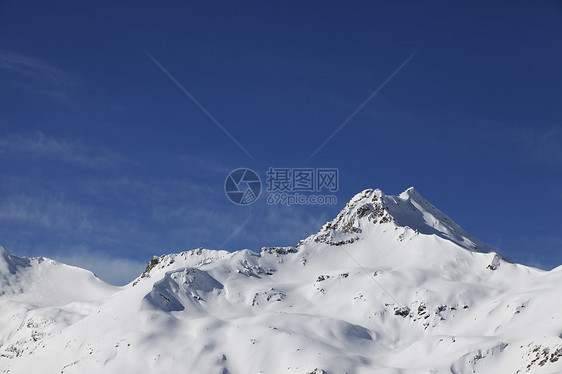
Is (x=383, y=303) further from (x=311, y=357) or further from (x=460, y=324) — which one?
(x=311, y=357)

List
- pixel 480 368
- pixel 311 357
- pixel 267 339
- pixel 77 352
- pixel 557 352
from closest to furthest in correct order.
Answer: pixel 557 352 → pixel 480 368 → pixel 311 357 → pixel 267 339 → pixel 77 352

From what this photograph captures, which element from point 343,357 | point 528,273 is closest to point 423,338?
point 343,357

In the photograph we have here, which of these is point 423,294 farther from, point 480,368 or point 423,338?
point 480,368

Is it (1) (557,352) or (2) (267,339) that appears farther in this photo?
(2) (267,339)

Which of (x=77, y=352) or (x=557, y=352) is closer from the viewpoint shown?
(x=557, y=352)

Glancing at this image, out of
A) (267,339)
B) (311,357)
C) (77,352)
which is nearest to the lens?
(311,357)

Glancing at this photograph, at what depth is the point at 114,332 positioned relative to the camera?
193m

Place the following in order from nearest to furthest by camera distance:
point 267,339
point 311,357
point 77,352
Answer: point 311,357, point 267,339, point 77,352

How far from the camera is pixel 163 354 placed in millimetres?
177500

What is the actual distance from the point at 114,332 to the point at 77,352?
1232cm

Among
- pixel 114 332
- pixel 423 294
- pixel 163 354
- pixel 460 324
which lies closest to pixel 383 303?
pixel 423 294

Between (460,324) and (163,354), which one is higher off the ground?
(460,324)

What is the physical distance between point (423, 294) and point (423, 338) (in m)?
17.7

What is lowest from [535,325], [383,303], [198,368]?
[198,368]
